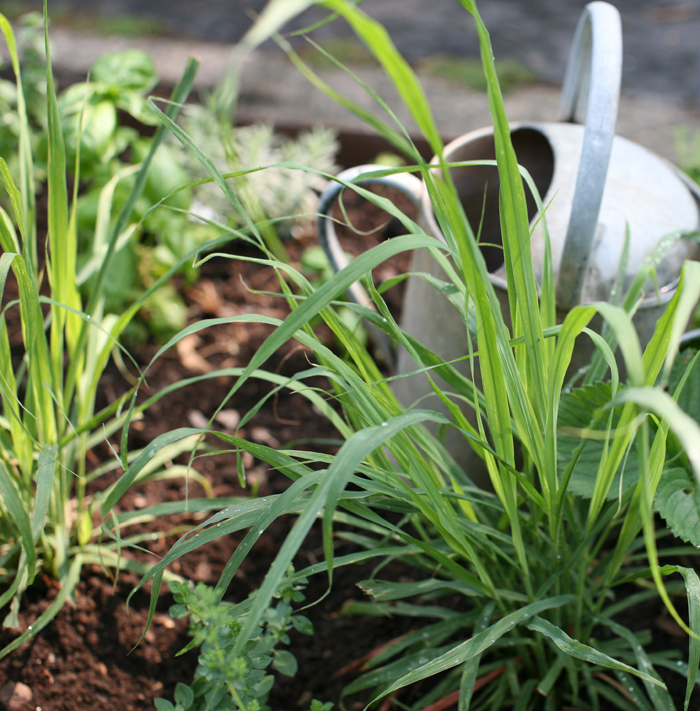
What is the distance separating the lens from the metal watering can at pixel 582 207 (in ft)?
2.29

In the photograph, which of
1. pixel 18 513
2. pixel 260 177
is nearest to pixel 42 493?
pixel 18 513

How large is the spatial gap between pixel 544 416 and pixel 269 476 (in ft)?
2.14

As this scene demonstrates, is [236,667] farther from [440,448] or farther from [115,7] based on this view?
[115,7]

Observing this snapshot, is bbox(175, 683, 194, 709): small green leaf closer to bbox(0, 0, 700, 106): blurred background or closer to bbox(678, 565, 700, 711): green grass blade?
bbox(678, 565, 700, 711): green grass blade

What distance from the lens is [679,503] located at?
66cm

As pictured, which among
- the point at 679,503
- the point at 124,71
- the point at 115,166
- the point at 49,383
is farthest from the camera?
the point at 115,166

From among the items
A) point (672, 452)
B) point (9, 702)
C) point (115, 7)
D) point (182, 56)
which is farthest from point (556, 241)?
point (115, 7)

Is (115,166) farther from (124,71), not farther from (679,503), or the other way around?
(679,503)

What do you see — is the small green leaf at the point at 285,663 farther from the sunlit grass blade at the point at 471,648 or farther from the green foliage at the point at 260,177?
the green foliage at the point at 260,177

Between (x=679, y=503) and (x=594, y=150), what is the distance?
1.28 feet

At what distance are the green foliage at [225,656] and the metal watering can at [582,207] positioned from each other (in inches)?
11.9

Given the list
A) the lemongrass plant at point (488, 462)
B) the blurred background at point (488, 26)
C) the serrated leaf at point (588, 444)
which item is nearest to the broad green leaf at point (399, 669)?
the lemongrass plant at point (488, 462)

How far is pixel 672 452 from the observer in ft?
2.35

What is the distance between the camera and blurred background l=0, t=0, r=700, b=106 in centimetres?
224
